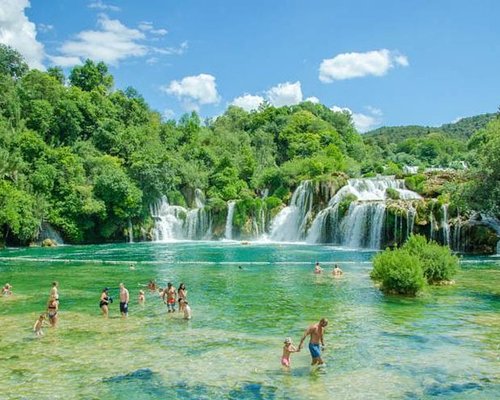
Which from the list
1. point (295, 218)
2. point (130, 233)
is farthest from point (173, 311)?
point (130, 233)

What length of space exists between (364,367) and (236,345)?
14.3 ft

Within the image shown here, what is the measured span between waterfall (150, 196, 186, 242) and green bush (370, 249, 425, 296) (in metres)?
43.4

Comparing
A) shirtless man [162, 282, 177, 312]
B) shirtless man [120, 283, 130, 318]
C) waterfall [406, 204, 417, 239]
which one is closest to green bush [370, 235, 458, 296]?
shirtless man [162, 282, 177, 312]

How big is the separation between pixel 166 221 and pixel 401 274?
150 ft

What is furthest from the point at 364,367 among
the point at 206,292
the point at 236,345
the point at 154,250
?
the point at 154,250

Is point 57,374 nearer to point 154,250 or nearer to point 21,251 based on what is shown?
point 154,250

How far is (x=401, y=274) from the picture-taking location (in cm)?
2461

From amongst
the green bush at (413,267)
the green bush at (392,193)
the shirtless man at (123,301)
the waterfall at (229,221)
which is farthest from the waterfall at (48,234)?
the green bush at (413,267)

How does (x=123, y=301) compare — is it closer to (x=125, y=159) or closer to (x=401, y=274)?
(x=401, y=274)

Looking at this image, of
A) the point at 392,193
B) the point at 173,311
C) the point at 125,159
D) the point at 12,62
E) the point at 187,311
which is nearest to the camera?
the point at 187,311

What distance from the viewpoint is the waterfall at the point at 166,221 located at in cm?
6581

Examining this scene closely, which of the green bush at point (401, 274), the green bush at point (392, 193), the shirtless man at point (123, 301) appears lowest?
the shirtless man at point (123, 301)

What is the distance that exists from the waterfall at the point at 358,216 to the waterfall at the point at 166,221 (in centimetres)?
1830

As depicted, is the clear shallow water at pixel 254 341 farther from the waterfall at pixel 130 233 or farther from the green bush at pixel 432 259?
the waterfall at pixel 130 233
